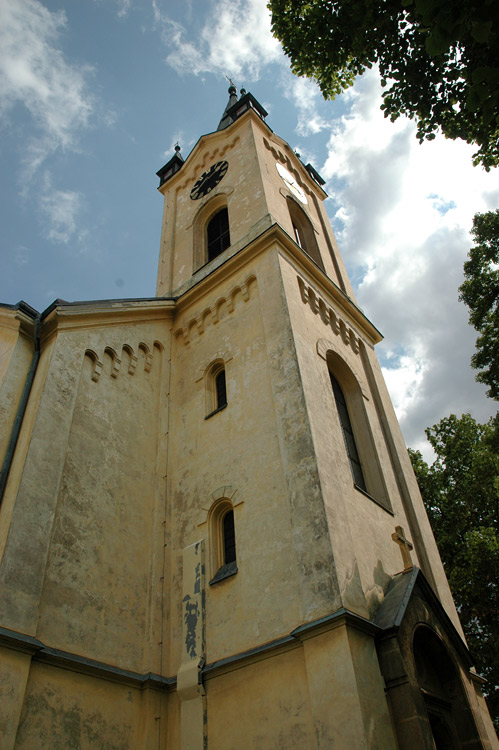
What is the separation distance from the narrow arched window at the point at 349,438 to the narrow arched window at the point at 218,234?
5526 millimetres

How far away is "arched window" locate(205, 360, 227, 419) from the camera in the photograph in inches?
472

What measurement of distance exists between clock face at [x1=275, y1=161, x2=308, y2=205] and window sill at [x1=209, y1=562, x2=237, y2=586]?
12.4 m

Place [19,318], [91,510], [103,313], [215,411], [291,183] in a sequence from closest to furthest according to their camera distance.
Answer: [91,510]
[19,318]
[215,411]
[103,313]
[291,183]

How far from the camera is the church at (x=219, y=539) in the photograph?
726 cm

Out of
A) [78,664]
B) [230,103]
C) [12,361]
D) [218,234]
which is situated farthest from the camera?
[230,103]

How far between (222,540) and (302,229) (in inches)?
436

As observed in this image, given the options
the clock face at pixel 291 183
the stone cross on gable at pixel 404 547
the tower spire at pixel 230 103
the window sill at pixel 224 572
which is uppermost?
the tower spire at pixel 230 103

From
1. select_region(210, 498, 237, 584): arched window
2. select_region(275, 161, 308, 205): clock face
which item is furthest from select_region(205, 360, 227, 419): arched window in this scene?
select_region(275, 161, 308, 205): clock face

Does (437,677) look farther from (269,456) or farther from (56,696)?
(56,696)

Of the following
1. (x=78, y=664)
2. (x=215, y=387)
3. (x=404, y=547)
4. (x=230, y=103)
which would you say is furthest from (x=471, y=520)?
(x=230, y=103)

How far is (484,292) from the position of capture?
1326 centimetres

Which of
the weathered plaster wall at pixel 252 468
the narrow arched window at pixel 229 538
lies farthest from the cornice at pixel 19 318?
the narrow arched window at pixel 229 538

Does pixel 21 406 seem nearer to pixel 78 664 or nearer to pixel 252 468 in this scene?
pixel 252 468

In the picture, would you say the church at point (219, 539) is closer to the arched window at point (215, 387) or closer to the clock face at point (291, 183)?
the arched window at point (215, 387)
